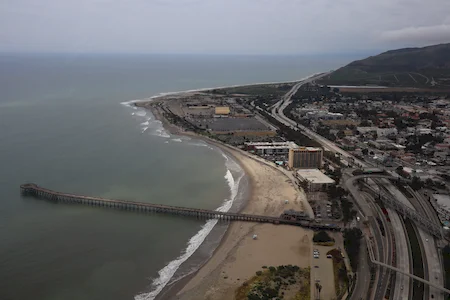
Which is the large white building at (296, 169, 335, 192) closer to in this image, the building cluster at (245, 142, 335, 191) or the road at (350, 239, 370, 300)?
the building cluster at (245, 142, 335, 191)

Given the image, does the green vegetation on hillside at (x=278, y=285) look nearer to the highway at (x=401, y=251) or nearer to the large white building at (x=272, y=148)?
the highway at (x=401, y=251)

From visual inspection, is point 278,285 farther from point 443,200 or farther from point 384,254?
point 443,200

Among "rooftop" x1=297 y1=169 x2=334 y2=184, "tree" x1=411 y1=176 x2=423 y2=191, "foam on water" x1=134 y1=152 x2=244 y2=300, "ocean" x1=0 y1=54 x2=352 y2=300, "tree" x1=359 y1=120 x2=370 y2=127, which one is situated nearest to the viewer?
"foam on water" x1=134 y1=152 x2=244 y2=300

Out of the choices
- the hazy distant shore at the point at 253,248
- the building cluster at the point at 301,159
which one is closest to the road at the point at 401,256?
the hazy distant shore at the point at 253,248

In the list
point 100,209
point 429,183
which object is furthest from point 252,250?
point 429,183

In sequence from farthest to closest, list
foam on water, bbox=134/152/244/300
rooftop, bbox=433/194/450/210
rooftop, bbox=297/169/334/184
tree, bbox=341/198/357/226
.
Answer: rooftop, bbox=297/169/334/184 → rooftop, bbox=433/194/450/210 → tree, bbox=341/198/357/226 → foam on water, bbox=134/152/244/300

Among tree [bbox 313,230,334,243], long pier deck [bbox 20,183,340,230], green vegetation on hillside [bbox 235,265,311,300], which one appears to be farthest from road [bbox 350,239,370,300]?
long pier deck [bbox 20,183,340,230]
